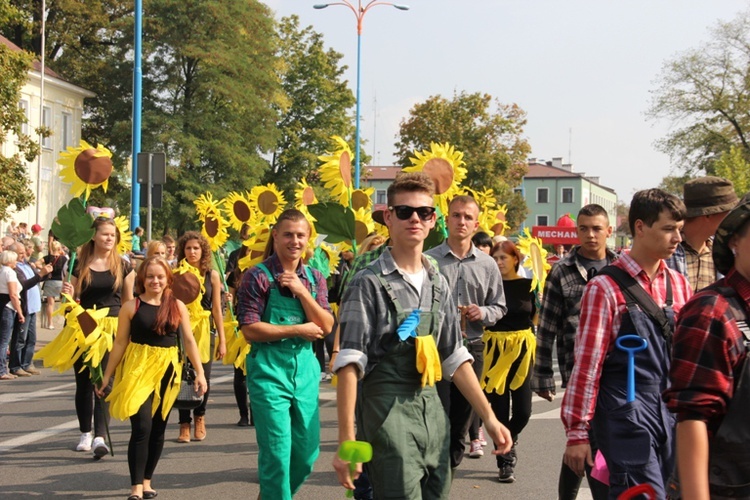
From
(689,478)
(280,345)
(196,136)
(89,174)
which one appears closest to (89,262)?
(89,174)

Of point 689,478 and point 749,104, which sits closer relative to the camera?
point 689,478

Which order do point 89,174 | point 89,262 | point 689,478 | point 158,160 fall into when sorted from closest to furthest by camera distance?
point 689,478, point 89,262, point 89,174, point 158,160

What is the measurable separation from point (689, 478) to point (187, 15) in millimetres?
40699

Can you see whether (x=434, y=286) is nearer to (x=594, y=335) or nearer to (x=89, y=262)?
(x=594, y=335)

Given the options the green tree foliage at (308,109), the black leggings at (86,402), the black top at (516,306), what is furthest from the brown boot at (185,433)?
the green tree foliage at (308,109)

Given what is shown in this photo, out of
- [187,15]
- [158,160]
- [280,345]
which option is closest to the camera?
[280,345]

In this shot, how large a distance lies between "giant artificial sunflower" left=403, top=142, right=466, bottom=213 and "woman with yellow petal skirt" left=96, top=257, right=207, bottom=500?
209cm

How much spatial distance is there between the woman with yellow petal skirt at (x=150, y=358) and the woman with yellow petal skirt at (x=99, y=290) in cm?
104

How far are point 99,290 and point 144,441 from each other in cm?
194

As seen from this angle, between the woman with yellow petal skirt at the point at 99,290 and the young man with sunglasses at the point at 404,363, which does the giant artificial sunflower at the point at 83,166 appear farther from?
the young man with sunglasses at the point at 404,363

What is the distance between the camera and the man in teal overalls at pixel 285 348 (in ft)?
17.6

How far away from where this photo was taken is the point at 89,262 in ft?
26.2

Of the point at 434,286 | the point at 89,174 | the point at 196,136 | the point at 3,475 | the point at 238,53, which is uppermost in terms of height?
the point at 238,53

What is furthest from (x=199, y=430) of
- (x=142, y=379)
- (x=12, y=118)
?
(x=12, y=118)
